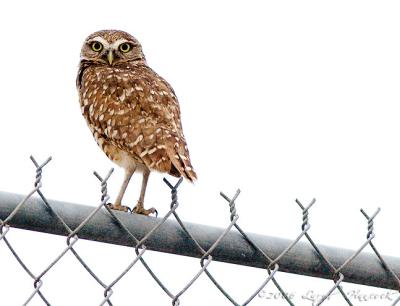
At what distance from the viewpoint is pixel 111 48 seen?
306 inches

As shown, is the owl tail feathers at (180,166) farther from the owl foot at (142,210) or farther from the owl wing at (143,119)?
the owl foot at (142,210)

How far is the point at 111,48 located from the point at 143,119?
1883 millimetres

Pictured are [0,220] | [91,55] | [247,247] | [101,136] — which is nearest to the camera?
[0,220]

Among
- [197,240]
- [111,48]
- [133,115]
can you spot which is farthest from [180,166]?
[111,48]

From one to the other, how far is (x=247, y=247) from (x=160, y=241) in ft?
1.11

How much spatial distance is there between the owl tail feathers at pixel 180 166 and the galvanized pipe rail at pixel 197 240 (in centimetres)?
146

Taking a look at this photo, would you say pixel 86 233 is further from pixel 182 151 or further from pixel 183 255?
pixel 182 151

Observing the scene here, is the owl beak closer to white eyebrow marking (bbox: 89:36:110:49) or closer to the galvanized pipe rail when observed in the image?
white eyebrow marking (bbox: 89:36:110:49)

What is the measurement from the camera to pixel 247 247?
376 cm

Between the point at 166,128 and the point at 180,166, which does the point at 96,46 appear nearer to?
the point at 166,128

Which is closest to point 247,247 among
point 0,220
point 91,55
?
point 0,220

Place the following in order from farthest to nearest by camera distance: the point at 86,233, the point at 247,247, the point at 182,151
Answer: the point at 182,151 → the point at 247,247 → the point at 86,233

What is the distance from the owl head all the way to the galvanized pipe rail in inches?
153

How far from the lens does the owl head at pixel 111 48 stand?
7.61m
